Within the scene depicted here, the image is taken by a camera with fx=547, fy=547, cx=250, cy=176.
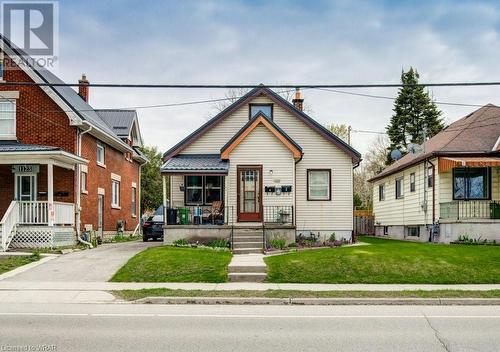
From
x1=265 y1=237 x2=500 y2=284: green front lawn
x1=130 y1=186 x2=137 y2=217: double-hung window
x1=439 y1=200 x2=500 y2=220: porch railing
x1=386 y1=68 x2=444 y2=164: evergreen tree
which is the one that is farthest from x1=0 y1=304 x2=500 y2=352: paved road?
x1=386 y1=68 x2=444 y2=164: evergreen tree

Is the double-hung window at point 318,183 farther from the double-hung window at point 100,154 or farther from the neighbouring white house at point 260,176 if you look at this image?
the double-hung window at point 100,154

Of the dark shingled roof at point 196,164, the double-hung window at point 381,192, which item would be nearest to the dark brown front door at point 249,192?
the dark shingled roof at point 196,164

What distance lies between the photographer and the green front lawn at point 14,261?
17234 millimetres

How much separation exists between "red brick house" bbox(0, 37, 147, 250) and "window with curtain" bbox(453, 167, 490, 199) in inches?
658

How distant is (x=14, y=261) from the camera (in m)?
18.2

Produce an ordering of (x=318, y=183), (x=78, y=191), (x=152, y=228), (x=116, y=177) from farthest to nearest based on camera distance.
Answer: (x=116, y=177) < (x=152, y=228) < (x=318, y=183) < (x=78, y=191)

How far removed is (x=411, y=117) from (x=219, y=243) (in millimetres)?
37819

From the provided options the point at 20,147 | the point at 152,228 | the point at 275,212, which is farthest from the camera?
the point at 152,228

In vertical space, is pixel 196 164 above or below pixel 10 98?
below

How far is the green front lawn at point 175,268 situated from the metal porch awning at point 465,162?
11000mm

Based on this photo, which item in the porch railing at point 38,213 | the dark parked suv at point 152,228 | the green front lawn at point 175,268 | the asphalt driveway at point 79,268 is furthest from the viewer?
the dark parked suv at point 152,228

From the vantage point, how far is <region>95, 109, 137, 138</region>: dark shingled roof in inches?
1346

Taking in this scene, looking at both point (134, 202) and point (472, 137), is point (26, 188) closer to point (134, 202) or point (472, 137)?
point (134, 202)

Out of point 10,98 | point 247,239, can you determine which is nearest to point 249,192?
point 247,239
